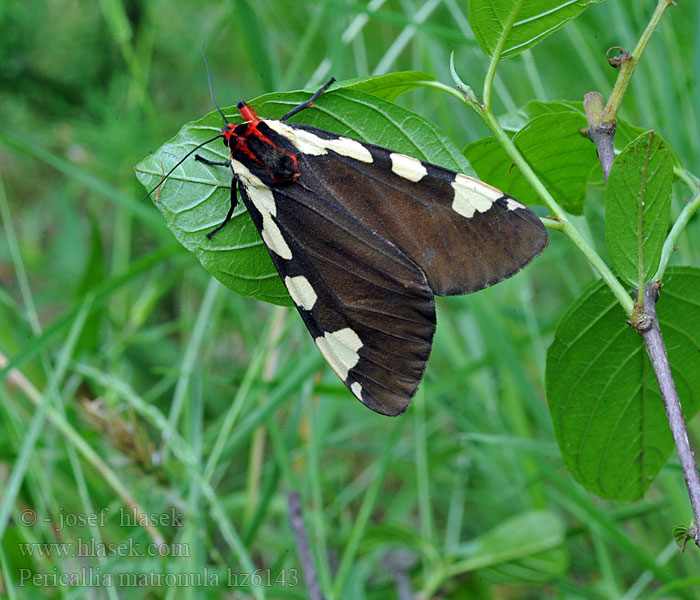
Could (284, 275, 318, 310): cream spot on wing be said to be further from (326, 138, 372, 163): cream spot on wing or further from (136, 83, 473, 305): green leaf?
(326, 138, 372, 163): cream spot on wing

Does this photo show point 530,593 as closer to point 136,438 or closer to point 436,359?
point 436,359

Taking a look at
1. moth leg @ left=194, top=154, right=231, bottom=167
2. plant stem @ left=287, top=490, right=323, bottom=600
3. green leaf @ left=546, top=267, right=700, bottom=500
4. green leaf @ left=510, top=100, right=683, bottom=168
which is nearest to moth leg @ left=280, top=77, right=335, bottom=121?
moth leg @ left=194, top=154, right=231, bottom=167

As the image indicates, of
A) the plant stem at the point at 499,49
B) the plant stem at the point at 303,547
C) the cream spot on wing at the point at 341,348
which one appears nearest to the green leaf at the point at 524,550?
the plant stem at the point at 303,547

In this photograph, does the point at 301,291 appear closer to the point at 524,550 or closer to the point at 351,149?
the point at 351,149

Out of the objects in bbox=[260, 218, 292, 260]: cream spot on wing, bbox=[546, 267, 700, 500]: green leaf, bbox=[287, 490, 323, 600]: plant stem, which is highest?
bbox=[260, 218, 292, 260]: cream spot on wing

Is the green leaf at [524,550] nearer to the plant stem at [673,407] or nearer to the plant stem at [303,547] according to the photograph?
the plant stem at [303,547]

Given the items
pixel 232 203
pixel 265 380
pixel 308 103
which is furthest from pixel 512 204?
pixel 265 380

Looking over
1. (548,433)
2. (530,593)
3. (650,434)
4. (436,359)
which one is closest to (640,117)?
(548,433)
